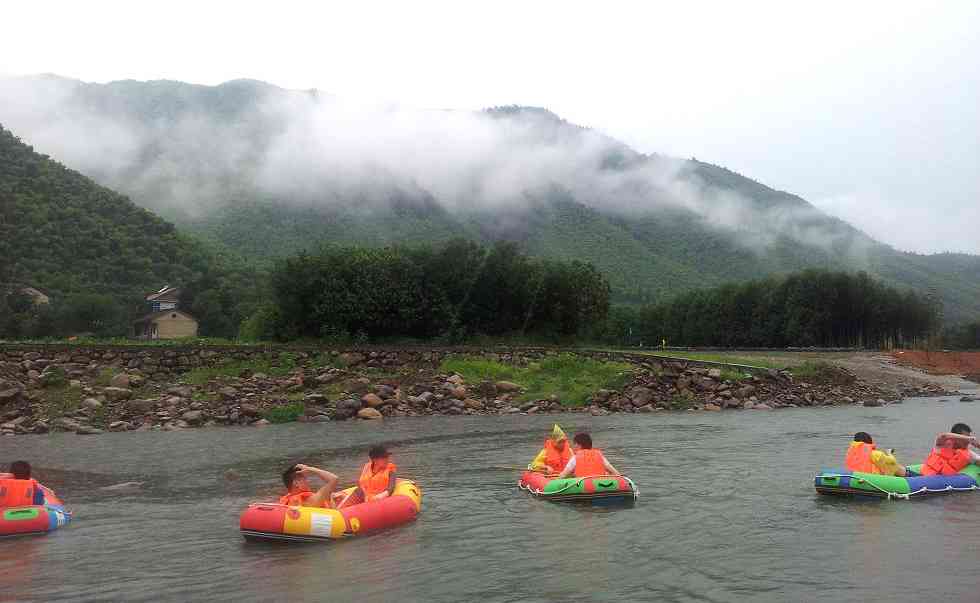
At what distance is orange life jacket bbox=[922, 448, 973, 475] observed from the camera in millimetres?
15961

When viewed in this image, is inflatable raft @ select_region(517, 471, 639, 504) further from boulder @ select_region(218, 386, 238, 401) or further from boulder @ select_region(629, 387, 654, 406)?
boulder @ select_region(629, 387, 654, 406)

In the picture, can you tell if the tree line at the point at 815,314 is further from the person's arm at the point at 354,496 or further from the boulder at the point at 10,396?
the person's arm at the point at 354,496

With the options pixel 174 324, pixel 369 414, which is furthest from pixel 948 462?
pixel 174 324

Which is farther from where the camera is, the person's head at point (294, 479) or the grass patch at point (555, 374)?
the grass patch at point (555, 374)

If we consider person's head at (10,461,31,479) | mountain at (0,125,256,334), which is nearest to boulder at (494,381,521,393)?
person's head at (10,461,31,479)

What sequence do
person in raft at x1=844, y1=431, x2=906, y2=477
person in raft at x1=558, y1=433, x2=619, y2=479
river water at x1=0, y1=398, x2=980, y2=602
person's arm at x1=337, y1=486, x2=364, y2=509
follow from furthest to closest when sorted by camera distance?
person in raft at x1=844, y1=431, x2=906, y2=477, person in raft at x1=558, y1=433, x2=619, y2=479, person's arm at x1=337, y1=486, x2=364, y2=509, river water at x1=0, y1=398, x2=980, y2=602

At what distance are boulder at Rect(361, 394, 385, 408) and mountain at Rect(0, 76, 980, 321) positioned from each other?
64745 millimetres

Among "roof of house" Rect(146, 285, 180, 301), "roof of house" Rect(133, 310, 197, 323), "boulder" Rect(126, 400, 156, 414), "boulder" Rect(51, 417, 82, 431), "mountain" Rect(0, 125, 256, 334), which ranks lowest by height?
"boulder" Rect(51, 417, 82, 431)

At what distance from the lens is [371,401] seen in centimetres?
3191

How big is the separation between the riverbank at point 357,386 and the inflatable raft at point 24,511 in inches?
582

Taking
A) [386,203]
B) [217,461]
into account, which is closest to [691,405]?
[217,461]

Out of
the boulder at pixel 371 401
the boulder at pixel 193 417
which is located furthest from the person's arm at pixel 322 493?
the boulder at pixel 371 401

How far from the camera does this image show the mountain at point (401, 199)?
11694cm

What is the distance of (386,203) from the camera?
13325 cm
